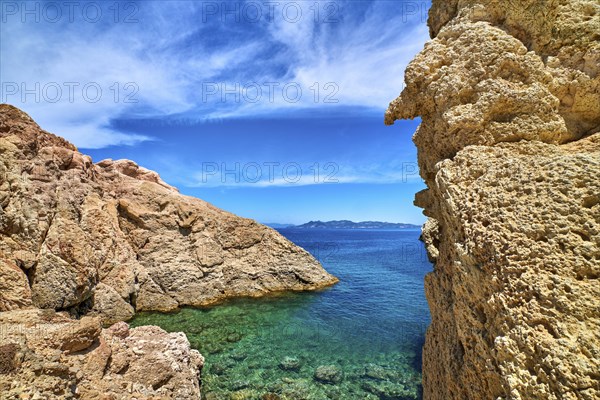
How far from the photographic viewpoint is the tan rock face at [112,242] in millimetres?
13172

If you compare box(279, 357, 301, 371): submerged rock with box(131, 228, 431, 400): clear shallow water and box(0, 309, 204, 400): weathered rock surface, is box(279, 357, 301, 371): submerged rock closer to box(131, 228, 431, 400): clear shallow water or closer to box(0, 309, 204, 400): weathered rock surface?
box(131, 228, 431, 400): clear shallow water

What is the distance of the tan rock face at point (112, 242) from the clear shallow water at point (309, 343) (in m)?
2.13

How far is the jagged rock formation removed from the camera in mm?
3389

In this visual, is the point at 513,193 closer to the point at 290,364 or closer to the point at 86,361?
the point at 86,361

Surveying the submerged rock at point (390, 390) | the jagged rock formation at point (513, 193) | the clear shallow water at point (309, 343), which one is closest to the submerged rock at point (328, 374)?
the clear shallow water at point (309, 343)

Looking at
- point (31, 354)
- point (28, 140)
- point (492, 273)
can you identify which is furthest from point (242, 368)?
point (28, 140)

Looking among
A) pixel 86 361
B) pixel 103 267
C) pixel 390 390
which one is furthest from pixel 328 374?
pixel 103 267

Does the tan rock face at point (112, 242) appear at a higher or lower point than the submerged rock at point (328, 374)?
higher

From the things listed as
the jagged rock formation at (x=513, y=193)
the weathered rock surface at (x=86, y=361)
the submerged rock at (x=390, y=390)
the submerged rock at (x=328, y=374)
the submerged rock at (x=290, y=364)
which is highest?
the jagged rock formation at (x=513, y=193)

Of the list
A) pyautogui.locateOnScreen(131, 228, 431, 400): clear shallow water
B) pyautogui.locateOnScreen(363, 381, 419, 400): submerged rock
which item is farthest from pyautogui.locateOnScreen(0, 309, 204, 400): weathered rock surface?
pyautogui.locateOnScreen(363, 381, 419, 400): submerged rock

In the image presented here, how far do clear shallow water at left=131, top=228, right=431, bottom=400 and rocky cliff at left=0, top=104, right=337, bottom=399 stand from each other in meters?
2.18

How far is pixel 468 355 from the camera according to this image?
14.8 ft

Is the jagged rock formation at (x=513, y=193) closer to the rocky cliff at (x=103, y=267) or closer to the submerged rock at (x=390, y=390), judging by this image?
the submerged rock at (x=390, y=390)

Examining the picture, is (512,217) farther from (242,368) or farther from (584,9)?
(242,368)
